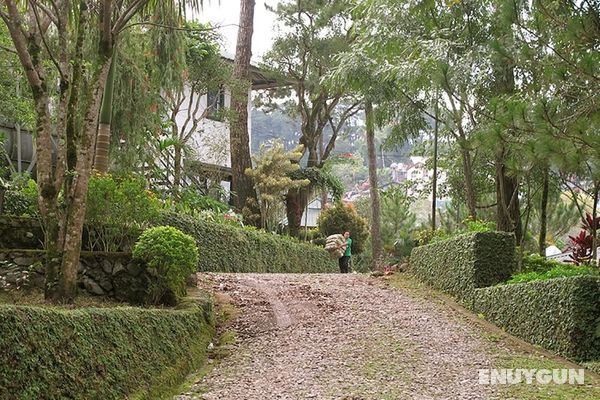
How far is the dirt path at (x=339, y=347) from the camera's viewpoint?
6992 mm

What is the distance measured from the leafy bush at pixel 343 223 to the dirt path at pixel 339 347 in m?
12.2

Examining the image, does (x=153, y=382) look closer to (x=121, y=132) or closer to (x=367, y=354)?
(x=367, y=354)

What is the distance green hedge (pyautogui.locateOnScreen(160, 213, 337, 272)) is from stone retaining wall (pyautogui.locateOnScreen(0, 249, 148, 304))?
352 centimetres

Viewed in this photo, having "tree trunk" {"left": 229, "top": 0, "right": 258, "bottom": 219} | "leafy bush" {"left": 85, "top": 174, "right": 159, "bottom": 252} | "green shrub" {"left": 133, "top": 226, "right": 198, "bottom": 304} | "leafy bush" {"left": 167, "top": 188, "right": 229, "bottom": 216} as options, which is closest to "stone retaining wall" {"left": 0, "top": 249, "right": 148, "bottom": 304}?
"green shrub" {"left": 133, "top": 226, "right": 198, "bottom": 304}

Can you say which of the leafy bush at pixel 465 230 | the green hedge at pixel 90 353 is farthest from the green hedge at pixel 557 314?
the green hedge at pixel 90 353

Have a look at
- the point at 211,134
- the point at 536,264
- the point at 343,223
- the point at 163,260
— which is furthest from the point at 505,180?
the point at 343,223

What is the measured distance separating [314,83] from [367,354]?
18918mm

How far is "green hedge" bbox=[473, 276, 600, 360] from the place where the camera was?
27.9 feet

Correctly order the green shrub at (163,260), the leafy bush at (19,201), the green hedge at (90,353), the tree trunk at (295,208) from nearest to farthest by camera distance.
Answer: the green hedge at (90,353) < the green shrub at (163,260) < the leafy bush at (19,201) < the tree trunk at (295,208)

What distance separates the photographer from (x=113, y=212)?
948 cm

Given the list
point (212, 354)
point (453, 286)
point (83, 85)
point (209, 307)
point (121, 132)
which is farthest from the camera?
A: point (121, 132)

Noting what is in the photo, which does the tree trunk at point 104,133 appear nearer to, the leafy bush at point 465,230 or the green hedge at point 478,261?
the green hedge at point 478,261

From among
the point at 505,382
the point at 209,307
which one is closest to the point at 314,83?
the point at 209,307

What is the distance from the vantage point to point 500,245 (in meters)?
11.7
